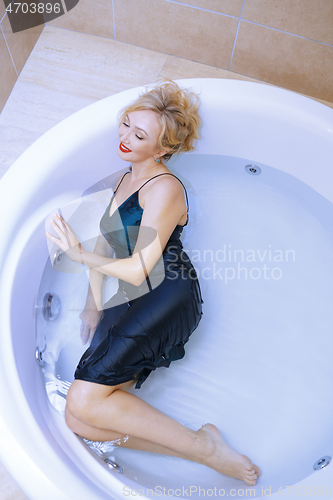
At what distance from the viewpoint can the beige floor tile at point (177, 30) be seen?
1.73 meters

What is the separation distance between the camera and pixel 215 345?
1.42m

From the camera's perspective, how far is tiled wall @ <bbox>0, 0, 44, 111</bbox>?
1667 mm

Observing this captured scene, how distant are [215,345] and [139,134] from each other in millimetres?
753

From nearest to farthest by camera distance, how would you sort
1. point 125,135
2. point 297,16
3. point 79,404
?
point 79,404
point 125,135
point 297,16

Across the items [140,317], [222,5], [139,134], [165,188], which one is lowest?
[140,317]

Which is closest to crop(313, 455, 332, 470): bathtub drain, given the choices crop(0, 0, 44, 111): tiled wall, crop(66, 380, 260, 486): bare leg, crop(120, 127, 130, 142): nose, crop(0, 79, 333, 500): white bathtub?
crop(0, 79, 333, 500): white bathtub

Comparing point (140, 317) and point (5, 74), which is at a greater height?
point (5, 74)

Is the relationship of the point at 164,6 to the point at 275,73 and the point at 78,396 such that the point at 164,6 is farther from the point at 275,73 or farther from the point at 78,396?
the point at 78,396

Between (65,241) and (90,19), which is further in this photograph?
(90,19)

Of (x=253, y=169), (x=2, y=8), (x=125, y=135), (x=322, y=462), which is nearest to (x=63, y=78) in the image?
(x=2, y=8)

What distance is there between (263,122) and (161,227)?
0.59m

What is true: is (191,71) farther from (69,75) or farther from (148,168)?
(148,168)

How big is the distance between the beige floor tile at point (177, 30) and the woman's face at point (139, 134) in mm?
825

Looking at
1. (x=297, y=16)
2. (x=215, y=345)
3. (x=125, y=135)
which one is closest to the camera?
(x=125, y=135)
